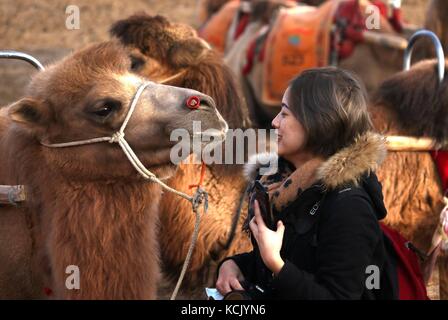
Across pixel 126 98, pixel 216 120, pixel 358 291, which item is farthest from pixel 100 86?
pixel 358 291

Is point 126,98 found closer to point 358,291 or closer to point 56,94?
point 56,94

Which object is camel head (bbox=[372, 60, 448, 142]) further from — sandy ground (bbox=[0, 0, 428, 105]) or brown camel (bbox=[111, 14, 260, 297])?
sandy ground (bbox=[0, 0, 428, 105])

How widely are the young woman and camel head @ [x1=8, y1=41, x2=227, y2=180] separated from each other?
0.45 m

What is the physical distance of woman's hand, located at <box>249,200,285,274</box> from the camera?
2312mm

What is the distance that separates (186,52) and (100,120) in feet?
4.41

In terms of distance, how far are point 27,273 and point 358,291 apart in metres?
1.34

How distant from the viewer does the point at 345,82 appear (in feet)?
8.08

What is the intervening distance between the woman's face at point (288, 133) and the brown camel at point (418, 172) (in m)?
1.47

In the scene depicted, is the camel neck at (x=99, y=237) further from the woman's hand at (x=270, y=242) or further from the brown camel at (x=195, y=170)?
the brown camel at (x=195, y=170)

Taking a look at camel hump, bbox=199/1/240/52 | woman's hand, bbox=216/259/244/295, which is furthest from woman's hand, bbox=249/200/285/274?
camel hump, bbox=199/1/240/52

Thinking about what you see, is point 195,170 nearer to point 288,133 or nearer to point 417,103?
point 417,103

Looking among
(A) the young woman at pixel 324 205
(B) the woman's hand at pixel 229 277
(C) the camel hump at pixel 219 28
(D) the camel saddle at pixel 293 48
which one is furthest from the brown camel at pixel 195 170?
(C) the camel hump at pixel 219 28

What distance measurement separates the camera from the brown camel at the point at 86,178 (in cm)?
280

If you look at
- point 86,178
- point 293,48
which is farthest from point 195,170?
point 293,48
